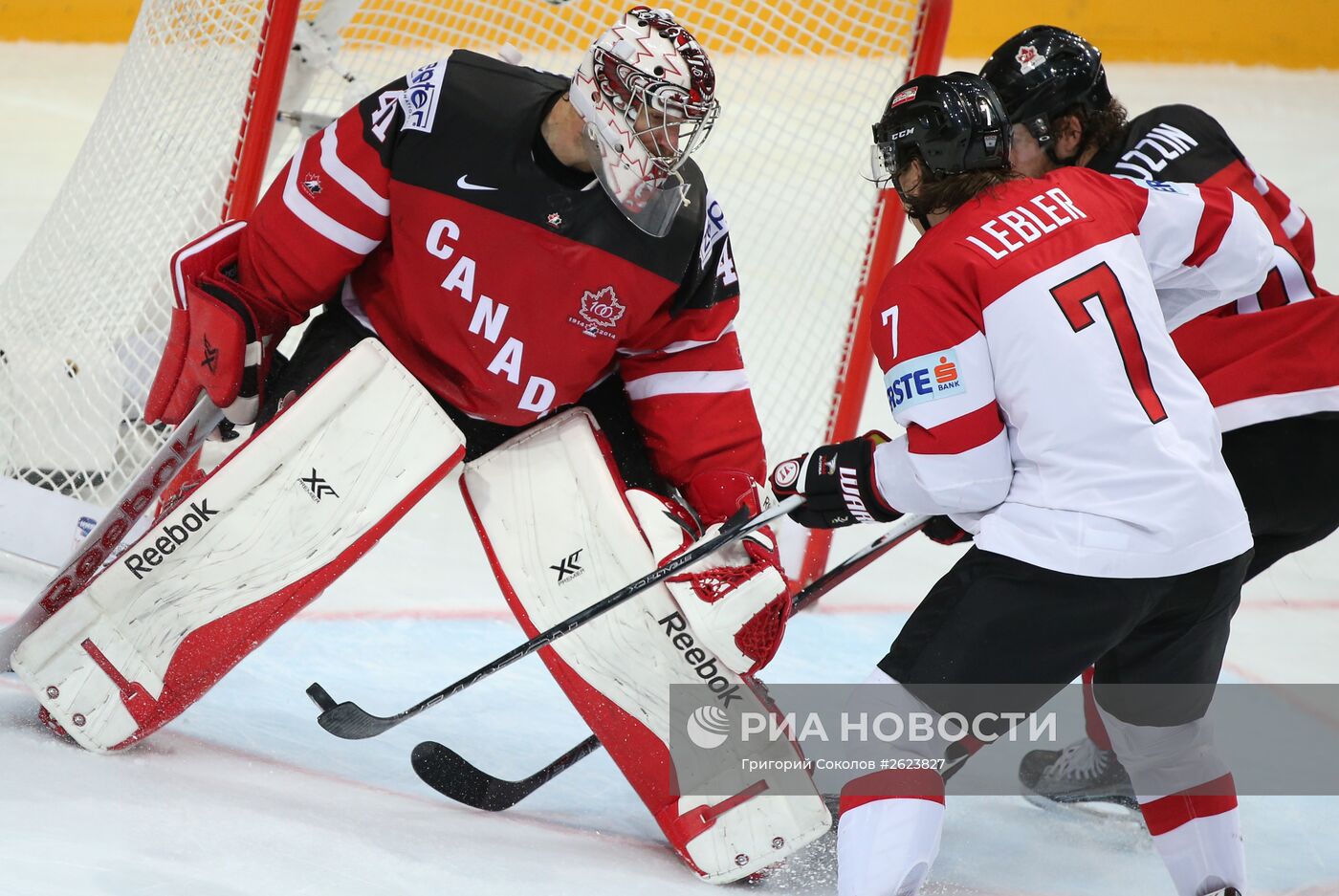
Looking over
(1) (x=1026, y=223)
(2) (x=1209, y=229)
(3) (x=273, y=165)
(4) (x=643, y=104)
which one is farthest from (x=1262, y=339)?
(3) (x=273, y=165)

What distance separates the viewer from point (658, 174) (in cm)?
192

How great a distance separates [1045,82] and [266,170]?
1.60 metres

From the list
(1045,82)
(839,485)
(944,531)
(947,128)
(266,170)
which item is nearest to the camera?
(947,128)

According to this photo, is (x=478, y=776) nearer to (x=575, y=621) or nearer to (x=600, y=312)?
(x=575, y=621)

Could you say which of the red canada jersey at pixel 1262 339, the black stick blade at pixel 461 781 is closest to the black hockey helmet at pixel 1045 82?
the red canada jersey at pixel 1262 339

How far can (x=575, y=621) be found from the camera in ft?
6.40

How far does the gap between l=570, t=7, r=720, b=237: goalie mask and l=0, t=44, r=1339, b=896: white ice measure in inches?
34.9

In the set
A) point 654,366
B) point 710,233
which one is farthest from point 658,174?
point 654,366

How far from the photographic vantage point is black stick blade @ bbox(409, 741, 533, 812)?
2100 millimetres

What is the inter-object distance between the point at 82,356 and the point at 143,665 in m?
1.08

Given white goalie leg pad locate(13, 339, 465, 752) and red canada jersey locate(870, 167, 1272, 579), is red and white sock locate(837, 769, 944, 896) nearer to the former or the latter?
red canada jersey locate(870, 167, 1272, 579)

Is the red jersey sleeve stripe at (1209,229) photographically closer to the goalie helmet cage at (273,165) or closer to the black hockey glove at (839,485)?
the black hockey glove at (839,485)

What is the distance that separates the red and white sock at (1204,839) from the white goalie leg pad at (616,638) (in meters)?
0.44

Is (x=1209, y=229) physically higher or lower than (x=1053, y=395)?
higher
